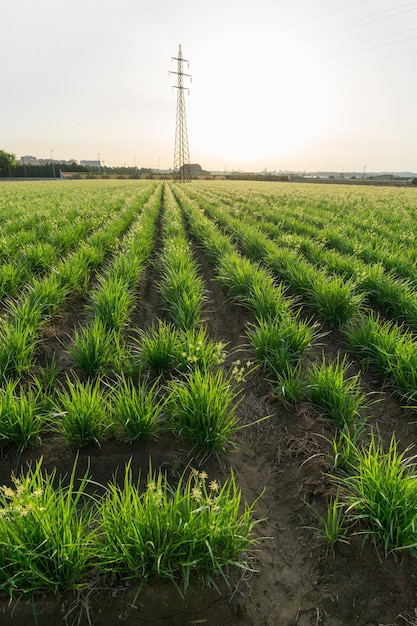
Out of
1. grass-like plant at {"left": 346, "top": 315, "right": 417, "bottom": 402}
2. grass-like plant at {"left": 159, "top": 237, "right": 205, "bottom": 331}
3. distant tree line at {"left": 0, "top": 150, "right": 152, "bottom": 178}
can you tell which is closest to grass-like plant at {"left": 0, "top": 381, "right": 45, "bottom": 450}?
grass-like plant at {"left": 159, "top": 237, "right": 205, "bottom": 331}

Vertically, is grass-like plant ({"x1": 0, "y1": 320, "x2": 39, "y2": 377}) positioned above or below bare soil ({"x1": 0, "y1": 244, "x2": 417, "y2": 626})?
above

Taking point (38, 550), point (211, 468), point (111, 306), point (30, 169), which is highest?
point (30, 169)

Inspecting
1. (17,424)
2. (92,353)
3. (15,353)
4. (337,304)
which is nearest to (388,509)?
(17,424)

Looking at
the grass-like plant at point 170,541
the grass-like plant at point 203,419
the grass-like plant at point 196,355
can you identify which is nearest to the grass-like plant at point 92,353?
the grass-like plant at point 196,355

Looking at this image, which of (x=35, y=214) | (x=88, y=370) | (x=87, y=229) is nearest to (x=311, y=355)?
(x=88, y=370)

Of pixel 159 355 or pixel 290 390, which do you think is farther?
pixel 159 355

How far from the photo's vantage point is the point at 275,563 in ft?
6.37

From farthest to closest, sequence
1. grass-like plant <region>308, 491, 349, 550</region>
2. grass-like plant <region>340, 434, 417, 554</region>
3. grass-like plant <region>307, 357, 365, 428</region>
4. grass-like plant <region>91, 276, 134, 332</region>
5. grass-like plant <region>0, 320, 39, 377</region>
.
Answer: grass-like plant <region>91, 276, 134, 332</region> → grass-like plant <region>0, 320, 39, 377</region> → grass-like plant <region>307, 357, 365, 428</region> → grass-like plant <region>308, 491, 349, 550</region> → grass-like plant <region>340, 434, 417, 554</region>

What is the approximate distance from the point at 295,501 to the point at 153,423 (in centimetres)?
114

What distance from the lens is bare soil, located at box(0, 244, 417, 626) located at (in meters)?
1.65

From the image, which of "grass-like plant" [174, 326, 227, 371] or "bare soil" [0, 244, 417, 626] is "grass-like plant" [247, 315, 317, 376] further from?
"bare soil" [0, 244, 417, 626]

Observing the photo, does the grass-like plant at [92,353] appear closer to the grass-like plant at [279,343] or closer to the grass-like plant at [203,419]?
the grass-like plant at [203,419]

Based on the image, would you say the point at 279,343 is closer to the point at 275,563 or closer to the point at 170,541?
the point at 275,563

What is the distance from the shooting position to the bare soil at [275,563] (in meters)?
1.65
